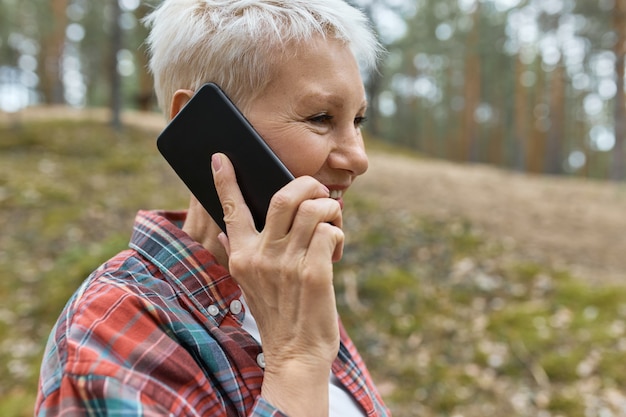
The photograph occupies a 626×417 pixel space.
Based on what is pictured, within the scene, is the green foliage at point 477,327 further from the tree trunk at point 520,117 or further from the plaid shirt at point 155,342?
the tree trunk at point 520,117

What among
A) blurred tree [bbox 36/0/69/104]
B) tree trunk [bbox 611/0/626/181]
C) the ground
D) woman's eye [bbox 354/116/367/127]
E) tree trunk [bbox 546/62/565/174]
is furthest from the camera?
tree trunk [bbox 546/62/565/174]

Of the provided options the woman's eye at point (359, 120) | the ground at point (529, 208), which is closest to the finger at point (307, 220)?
the woman's eye at point (359, 120)

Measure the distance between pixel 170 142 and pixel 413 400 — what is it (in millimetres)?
3499

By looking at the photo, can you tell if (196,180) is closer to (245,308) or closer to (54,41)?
(245,308)

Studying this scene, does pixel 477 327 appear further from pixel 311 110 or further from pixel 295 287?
pixel 295 287

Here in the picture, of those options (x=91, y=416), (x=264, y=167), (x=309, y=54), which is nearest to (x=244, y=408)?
(x=91, y=416)

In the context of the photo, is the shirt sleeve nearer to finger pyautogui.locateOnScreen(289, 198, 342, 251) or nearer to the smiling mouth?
finger pyautogui.locateOnScreen(289, 198, 342, 251)

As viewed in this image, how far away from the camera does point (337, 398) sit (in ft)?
4.79

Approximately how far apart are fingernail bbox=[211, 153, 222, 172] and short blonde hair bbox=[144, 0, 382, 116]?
0.17 m

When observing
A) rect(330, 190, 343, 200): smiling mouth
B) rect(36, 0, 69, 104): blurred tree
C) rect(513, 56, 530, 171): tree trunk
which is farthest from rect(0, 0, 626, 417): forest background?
rect(513, 56, 530, 171): tree trunk

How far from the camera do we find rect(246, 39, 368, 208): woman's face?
1.29 metres

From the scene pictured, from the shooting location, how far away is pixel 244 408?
1099mm

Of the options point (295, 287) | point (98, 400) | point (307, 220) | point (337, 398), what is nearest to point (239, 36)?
point (307, 220)

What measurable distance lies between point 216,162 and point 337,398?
790 millimetres
